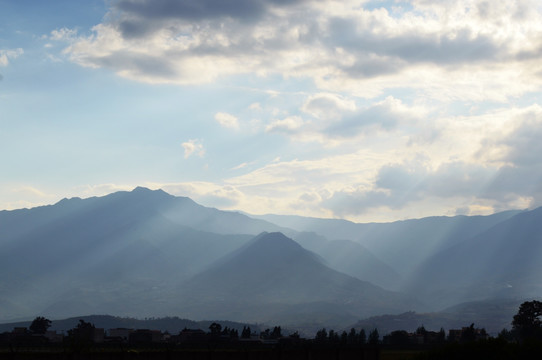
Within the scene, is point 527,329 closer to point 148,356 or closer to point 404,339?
point 404,339

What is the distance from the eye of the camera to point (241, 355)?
43.7 metres

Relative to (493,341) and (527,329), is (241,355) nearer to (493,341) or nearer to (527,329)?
(493,341)

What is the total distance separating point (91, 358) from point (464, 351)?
24.6m

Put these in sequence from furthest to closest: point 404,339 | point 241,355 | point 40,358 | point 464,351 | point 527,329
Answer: point 404,339 < point 527,329 < point 464,351 < point 241,355 < point 40,358

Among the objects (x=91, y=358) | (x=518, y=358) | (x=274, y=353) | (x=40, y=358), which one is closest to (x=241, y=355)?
(x=274, y=353)

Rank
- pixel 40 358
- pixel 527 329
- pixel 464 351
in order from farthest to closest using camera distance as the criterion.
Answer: pixel 527 329 < pixel 464 351 < pixel 40 358

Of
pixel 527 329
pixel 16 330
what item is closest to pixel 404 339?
pixel 527 329

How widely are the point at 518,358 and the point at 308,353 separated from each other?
14187 mm

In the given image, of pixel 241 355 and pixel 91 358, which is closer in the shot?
pixel 91 358

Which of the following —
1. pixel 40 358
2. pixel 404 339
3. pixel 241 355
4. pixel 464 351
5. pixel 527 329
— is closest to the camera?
pixel 40 358

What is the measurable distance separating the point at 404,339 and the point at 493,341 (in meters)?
136

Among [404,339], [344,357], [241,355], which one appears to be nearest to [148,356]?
[241,355]

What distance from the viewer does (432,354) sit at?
155 ft

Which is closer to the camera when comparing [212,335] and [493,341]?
[493,341]
